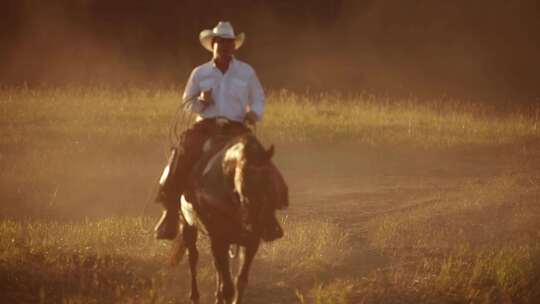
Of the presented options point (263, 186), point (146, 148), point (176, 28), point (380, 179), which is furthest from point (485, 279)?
point (176, 28)

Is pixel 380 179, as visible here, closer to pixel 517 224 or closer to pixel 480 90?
pixel 517 224

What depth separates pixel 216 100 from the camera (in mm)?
8734

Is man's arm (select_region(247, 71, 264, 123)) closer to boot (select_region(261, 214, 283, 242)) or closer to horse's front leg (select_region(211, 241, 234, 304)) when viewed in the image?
boot (select_region(261, 214, 283, 242))

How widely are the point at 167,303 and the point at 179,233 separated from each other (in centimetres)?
118

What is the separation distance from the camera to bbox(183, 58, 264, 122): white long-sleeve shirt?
342 inches

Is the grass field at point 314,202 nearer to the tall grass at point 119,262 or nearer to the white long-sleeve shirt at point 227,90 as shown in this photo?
the tall grass at point 119,262

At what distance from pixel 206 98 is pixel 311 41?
66.7ft

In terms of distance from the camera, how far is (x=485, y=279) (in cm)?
952

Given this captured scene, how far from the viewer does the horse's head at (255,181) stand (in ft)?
23.7

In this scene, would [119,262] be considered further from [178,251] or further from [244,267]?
[244,267]

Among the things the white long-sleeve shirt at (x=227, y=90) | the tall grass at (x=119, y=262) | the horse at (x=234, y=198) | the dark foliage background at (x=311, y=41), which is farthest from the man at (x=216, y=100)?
the dark foliage background at (x=311, y=41)

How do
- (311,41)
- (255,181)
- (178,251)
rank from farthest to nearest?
(311,41) < (178,251) < (255,181)

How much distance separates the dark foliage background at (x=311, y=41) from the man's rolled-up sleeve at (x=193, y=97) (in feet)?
56.6

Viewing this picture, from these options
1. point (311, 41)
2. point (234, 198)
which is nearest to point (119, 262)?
point (234, 198)
